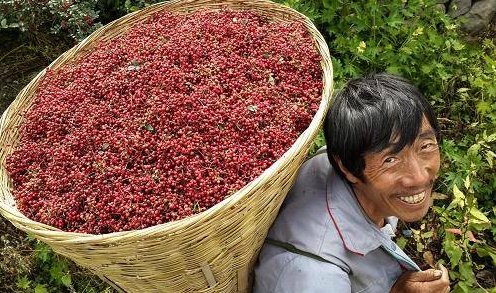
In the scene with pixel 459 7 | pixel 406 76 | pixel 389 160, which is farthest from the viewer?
pixel 459 7

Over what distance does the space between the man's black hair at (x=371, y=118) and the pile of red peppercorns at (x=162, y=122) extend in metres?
0.14

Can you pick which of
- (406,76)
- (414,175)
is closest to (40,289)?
(414,175)

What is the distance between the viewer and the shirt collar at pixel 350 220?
1886 millimetres

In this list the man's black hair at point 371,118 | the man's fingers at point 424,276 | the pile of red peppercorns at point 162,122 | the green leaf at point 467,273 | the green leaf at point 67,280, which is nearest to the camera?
the pile of red peppercorns at point 162,122

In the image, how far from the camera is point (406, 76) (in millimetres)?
3326

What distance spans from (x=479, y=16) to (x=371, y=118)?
120 inches

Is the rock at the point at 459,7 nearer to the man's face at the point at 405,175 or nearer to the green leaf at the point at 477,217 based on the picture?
the green leaf at the point at 477,217

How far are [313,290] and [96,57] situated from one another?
3.91 feet

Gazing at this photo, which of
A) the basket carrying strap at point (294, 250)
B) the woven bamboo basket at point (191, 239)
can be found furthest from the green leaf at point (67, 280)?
the basket carrying strap at point (294, 250)

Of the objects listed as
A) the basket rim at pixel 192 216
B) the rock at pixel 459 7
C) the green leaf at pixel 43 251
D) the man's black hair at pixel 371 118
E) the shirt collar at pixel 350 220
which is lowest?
the rock at pixel 459 7

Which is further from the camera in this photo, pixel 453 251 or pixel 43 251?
pixel 43 251

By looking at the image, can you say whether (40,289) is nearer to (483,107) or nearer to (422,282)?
(422,282)

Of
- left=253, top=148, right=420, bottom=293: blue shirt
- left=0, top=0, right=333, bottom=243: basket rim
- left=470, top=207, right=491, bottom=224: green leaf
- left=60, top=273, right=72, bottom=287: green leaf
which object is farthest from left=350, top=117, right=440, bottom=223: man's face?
left=60, top=273, right=72, bottom=287: green leaf

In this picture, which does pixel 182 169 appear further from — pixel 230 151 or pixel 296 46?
pixel 296 46
